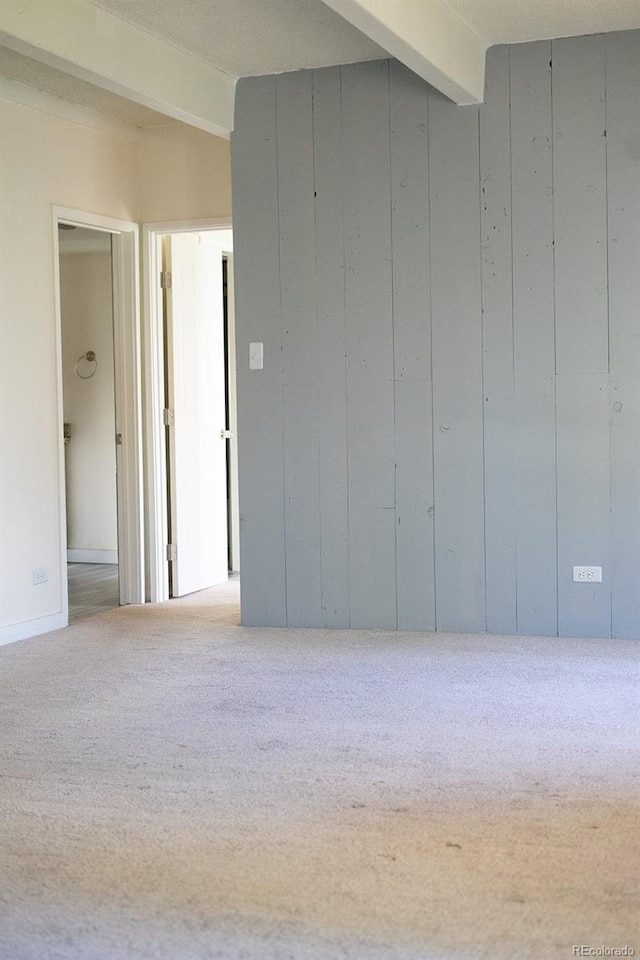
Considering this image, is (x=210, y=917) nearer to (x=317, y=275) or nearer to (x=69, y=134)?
(x=317, y=275)

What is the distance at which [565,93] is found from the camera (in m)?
5.21

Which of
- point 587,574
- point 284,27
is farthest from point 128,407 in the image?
point 587,574

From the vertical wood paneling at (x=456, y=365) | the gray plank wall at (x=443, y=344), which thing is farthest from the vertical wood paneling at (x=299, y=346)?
the vertical wood paneling at (x=456, y=365)

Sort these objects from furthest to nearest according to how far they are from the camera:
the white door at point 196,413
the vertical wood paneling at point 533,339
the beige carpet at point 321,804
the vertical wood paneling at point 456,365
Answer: the white door at point 196,413 < the vertical wood paneling at point 456,365 < the vertical wood paneling at point 533,339 < the beige carpet at point 321,804

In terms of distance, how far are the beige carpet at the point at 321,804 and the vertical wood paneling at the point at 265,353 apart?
77 cm

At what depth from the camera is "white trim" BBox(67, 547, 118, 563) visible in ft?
29.4

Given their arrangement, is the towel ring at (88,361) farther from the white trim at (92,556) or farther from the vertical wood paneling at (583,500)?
the vertical wood paneling at (583,500)

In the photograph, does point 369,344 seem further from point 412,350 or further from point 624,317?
point 624,317

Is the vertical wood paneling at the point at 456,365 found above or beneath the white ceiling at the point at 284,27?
beneath

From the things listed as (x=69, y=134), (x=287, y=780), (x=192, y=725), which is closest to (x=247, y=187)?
(x=69, y=134)

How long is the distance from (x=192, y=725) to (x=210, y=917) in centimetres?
152

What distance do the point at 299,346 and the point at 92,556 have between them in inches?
158

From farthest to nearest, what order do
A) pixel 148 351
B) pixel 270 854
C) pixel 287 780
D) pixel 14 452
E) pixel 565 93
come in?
pixel 148 351 < pixel 14 452 < pixel 565 93 < pixel 287 780 < pixel 270 854

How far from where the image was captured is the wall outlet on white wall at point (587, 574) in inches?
209
